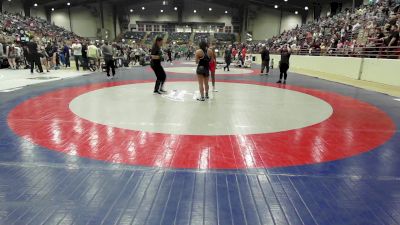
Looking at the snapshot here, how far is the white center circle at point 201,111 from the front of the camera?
4930 mm

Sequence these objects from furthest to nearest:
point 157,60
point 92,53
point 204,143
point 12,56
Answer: point 12,56 < point 92,53 < point 157,60 < point 204,143

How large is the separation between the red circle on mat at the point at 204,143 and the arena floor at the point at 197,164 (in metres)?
0.02

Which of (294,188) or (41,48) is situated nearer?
(294,188)

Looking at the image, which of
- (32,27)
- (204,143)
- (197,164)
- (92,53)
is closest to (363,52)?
(204,143)

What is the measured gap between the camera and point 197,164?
338 centimetres

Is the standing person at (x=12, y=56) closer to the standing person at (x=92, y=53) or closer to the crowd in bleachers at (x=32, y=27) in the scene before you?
the standing person at (x=92, y=53)

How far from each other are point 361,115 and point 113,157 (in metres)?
5.12

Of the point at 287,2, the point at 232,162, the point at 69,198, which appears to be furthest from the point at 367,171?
the point at 287,2

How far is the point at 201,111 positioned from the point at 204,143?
2.00 meters

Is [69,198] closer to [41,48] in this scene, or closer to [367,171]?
[367,171]

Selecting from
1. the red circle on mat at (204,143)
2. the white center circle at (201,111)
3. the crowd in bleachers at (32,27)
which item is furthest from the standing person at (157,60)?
the crowd in bleachers at (32,27)

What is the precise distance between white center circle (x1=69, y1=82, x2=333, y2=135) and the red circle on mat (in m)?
0.31

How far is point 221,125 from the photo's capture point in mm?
5043

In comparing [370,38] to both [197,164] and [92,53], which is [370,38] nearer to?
[197,164]
